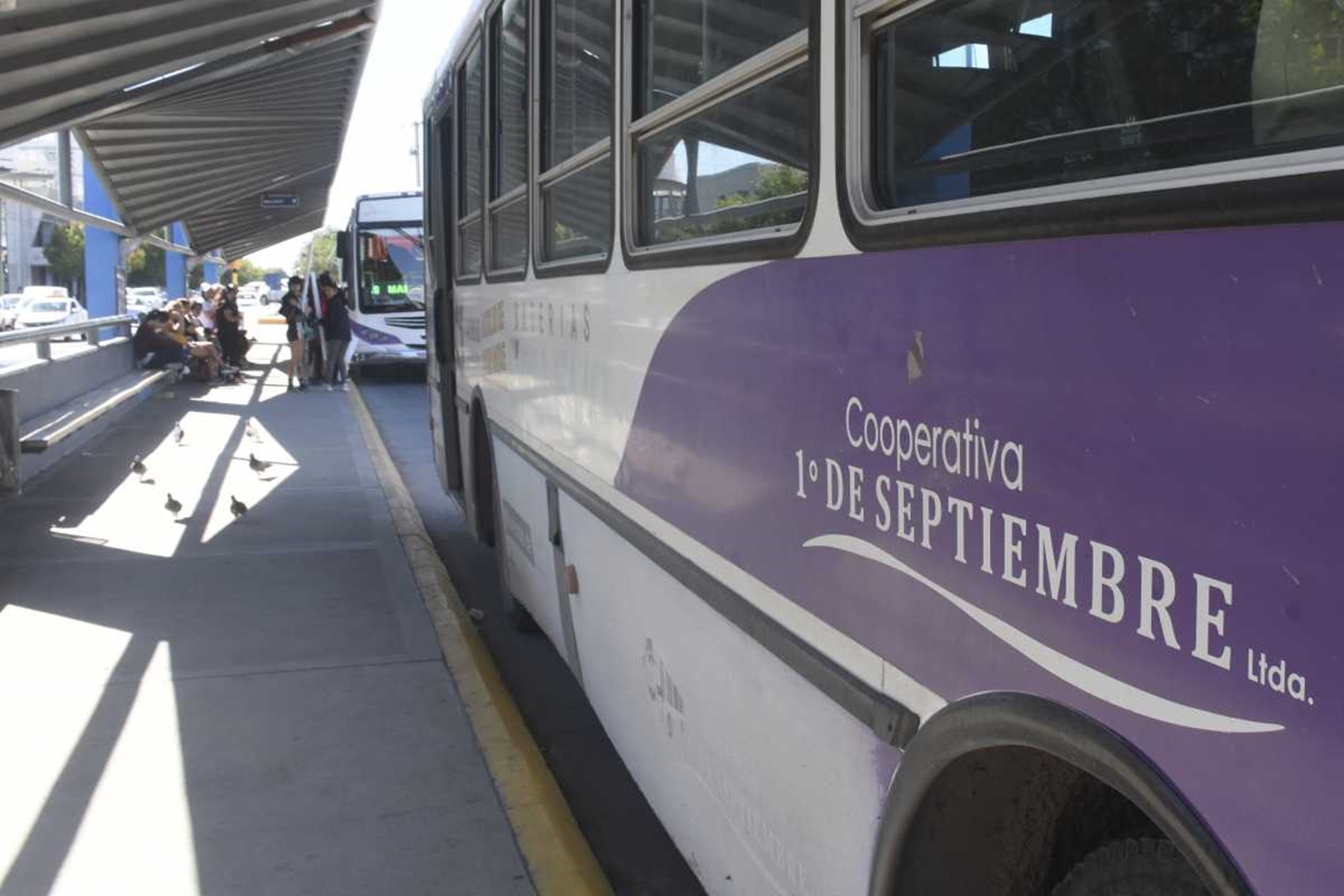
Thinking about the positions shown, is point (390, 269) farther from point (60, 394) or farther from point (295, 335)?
point (60, 394)

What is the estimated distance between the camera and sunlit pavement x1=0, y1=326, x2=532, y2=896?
165 inches

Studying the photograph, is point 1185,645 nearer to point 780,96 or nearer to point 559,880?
point 780,96

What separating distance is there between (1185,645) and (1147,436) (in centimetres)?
23

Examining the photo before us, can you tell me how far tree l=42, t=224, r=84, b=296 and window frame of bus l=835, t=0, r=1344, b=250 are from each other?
7766 cm

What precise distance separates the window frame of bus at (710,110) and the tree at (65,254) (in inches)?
3000

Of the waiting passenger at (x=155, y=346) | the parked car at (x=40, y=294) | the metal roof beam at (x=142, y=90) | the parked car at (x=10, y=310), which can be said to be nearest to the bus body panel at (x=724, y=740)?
the metal roof beam at (x=142, y=90)

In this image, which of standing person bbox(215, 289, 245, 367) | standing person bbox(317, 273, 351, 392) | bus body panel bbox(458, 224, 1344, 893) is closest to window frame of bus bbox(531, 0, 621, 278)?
bus body panel bbox(458, 224, 1344, 893)

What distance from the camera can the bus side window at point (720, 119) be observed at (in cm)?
261

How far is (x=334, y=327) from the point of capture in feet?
71.5

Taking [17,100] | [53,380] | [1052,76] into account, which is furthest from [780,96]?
[53,380]

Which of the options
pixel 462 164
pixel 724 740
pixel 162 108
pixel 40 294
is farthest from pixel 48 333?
pixel 40 294

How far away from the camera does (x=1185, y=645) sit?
1.49 meters

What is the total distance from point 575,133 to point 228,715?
2.67 meters

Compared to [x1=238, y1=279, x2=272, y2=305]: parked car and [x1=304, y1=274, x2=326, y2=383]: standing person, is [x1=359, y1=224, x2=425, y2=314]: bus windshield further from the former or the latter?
[x1=238, y1=279, x2=272, y2=305]: parked car
